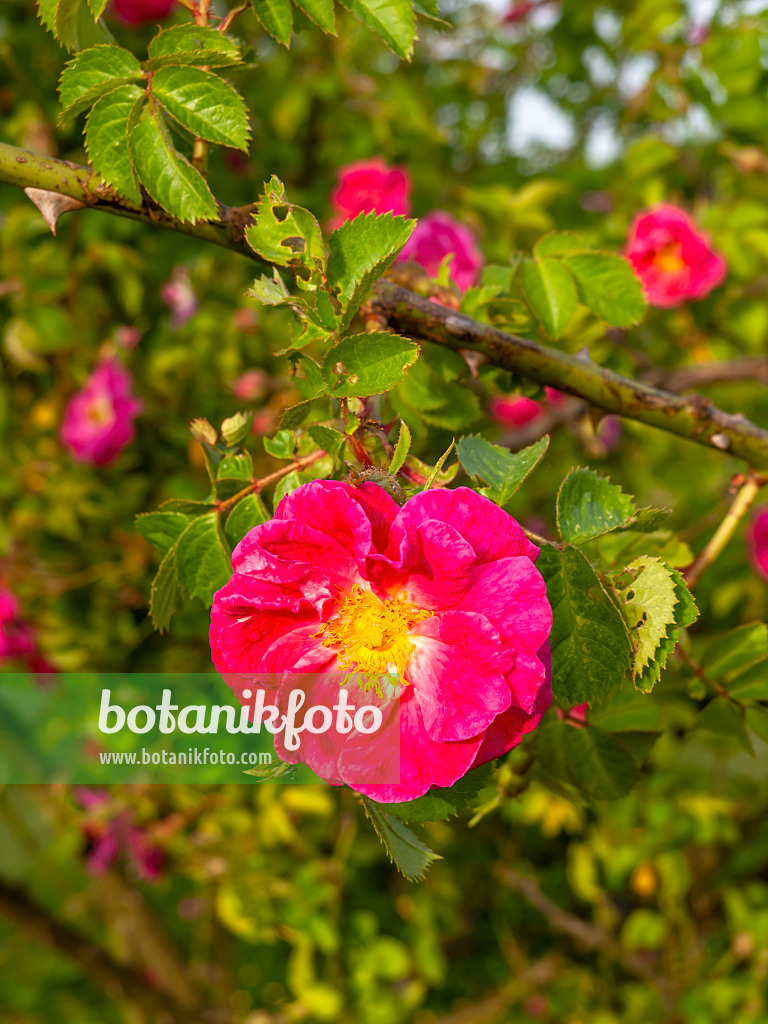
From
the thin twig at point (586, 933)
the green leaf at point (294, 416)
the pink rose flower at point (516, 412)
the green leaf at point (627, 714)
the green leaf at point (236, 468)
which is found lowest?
the thin twig at point (586, 933)

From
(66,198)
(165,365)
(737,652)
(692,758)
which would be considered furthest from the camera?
(692,758)

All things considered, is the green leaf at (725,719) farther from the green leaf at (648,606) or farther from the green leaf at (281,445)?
the green leaf at (281,445)

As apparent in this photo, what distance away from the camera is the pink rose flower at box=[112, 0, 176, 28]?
5.38 ft

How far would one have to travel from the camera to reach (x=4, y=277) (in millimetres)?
1558

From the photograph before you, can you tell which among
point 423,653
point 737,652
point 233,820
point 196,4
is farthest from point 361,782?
point 233,820

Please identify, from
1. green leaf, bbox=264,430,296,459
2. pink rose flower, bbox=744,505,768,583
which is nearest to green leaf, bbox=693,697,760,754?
green leaf, bbox=264,430,296,459

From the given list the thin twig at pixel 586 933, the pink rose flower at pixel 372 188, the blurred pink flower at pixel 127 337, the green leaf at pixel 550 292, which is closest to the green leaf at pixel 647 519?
the green leaf at pixel 550 292

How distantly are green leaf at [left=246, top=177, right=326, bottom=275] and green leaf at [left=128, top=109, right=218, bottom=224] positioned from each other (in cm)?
3

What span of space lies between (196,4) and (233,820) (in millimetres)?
1539

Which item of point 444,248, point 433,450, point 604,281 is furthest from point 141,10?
point 604,281

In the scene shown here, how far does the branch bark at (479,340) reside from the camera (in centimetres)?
56

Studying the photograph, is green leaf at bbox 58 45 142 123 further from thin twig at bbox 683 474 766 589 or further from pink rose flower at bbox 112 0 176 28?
pink rose flower at bbox 112 0 176 28

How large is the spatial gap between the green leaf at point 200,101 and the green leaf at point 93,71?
0.03 metres

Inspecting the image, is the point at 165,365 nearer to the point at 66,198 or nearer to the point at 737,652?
the point at 66,198
